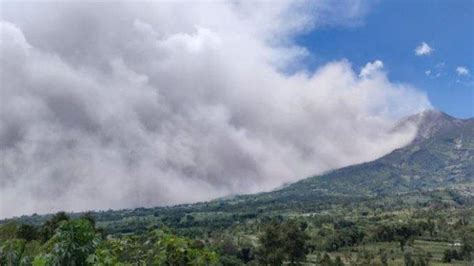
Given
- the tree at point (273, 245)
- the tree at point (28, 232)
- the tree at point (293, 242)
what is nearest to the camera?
the tree at point (28, 232)

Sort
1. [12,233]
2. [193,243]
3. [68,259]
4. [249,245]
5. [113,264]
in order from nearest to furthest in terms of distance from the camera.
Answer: [68,259] → [113,264] → [193,243] → [12,233] → [249,245]

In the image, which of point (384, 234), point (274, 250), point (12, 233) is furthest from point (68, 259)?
point (384, 234)

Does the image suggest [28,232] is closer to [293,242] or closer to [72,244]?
[293,242]

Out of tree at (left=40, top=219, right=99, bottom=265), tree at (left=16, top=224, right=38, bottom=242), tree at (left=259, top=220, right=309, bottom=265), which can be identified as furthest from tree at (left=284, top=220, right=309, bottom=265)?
tree at (left=40, top=219, right=99, bottom=265)

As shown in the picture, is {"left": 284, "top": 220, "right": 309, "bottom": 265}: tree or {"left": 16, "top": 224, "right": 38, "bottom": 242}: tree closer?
{"left": 16, "top": 224, "right": 38, "bottom": 242}: tree

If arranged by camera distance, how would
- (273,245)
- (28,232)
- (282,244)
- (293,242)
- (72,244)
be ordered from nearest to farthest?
(72,244), (28,232), (293,242), (282,244), (273,245)

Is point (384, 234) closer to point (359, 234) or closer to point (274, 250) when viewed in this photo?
point (359, 234)

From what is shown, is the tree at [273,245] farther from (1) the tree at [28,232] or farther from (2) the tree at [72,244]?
(2) the tree at [72,244]

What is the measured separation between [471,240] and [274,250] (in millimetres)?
51324

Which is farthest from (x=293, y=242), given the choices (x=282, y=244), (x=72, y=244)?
(x=72, y=244)

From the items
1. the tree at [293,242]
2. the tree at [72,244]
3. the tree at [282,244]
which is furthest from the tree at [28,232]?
the tree at [72,244]

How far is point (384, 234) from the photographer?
352 feet

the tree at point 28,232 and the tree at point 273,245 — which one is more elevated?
the tree at point 28,232

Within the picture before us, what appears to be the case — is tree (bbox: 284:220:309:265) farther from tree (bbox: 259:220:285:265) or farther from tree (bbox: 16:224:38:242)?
tree (bbox: 16:224:38:242)
